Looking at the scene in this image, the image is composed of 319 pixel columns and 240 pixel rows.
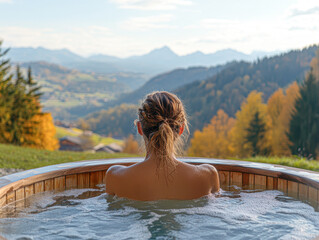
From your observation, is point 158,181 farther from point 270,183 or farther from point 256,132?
point 256,132

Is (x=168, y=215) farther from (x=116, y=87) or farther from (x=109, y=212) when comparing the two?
(x=116, y=87)

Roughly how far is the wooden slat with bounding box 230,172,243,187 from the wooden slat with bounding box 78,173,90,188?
5.37 ft

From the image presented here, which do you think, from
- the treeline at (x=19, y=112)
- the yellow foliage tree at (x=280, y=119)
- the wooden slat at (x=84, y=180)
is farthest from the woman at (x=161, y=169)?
the yellow foliage tree at (x=280, y=119)

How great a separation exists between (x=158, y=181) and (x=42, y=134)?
28906 mm

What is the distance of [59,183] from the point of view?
10.7ft

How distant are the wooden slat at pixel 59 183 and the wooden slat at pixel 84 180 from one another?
0.19 metres

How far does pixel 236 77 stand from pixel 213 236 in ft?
225

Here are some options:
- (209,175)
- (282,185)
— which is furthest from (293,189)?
(209,175)

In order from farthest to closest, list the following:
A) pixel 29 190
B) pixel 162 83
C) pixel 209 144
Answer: pixel 162 83
pixel 209 144
pixel 29 190

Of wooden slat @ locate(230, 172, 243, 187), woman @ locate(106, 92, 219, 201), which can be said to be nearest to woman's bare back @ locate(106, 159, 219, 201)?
woman @ locate(106, 92, 219, 201)

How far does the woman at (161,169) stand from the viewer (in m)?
2.18

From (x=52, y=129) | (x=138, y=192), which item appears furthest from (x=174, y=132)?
(x=52, y=129)

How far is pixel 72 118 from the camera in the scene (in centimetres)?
12081

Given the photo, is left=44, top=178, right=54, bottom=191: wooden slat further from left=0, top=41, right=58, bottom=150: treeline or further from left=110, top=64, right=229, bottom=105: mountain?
left=110, top=64, right=229, bottom=105: mountain
